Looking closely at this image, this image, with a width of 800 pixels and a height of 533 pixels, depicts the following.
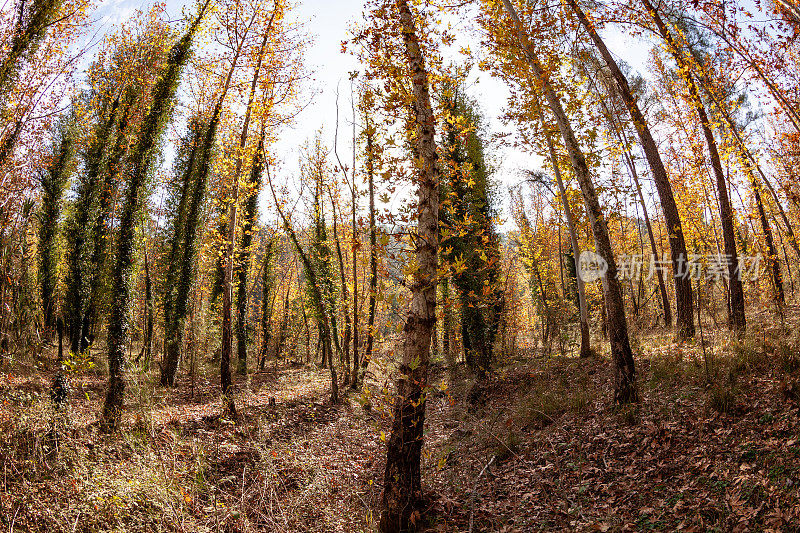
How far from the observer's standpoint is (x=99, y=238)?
1458 cm

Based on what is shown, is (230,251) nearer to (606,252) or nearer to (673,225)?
(606,252)

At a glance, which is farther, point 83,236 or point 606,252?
point 83,236

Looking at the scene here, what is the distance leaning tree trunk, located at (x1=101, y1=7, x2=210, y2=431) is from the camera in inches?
329

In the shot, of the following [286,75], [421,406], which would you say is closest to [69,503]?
[421,406]

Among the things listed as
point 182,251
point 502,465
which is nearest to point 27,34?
point 182,251

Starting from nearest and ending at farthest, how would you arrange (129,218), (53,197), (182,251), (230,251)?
(129,218) < (230,251) < (182,251) < (53,197)

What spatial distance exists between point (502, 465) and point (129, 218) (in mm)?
9592

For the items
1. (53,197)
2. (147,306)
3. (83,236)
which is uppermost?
(53,197)

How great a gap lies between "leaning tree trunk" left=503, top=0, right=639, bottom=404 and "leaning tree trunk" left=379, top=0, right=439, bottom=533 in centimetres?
285

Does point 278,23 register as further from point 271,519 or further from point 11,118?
point 271,519

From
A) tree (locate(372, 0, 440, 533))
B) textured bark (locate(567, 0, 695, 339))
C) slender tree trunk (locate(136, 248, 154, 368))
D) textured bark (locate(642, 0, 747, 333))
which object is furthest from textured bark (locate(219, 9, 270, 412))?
textured bark (locate(642, 0, 747, 333))

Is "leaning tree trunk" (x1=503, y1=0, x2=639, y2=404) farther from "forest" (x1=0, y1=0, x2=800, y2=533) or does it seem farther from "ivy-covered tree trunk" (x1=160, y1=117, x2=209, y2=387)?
"ivy-covered tree trunk" (x1=160, y1=117, x2=209, y2=387)

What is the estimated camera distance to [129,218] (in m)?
9.11

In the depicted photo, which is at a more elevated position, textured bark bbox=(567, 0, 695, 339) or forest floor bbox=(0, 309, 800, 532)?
textured bark bbox=(567, 0, 695, 339)
